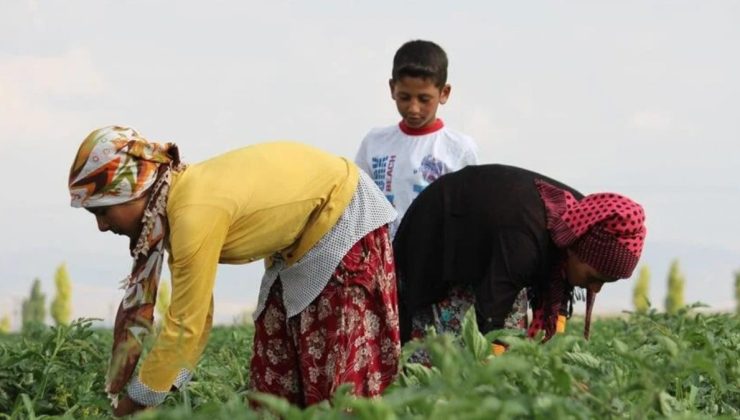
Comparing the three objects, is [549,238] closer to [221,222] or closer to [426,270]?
[426,270]

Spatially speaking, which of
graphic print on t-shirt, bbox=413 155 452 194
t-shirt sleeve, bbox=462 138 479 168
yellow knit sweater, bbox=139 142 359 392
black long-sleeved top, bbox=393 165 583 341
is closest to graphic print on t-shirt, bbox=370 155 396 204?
graphic print on t-shirt, bbox=413 155 452 194

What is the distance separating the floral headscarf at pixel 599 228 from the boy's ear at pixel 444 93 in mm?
1431

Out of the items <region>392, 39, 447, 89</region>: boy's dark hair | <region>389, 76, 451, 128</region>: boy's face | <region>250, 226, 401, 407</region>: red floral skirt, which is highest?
<region>392, 39, 447, 89</region>: boy's dark hair

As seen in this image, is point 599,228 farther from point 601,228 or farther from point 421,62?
point 421,62

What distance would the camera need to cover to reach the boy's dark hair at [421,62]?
19.7ft

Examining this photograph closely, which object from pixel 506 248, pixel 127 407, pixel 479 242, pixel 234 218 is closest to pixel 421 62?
pixel 479 242

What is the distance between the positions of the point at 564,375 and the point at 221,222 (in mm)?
1628

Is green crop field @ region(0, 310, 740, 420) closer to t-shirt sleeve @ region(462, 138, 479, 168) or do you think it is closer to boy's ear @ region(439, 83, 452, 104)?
t-shirt sleeve @ region(462, 138, 479, 168)

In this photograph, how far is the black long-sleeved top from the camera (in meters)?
4.74

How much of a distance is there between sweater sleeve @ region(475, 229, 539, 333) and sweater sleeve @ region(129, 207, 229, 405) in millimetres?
1171

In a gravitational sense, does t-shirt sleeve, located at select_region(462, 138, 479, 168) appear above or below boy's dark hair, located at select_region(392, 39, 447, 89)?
below

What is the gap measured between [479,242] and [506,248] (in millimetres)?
144

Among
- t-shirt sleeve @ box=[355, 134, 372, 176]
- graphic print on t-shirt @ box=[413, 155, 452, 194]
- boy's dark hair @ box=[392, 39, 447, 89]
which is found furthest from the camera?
t-shirt sleeve @ box=[355, 134, 372, 176]

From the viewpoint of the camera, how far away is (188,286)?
3912mm
